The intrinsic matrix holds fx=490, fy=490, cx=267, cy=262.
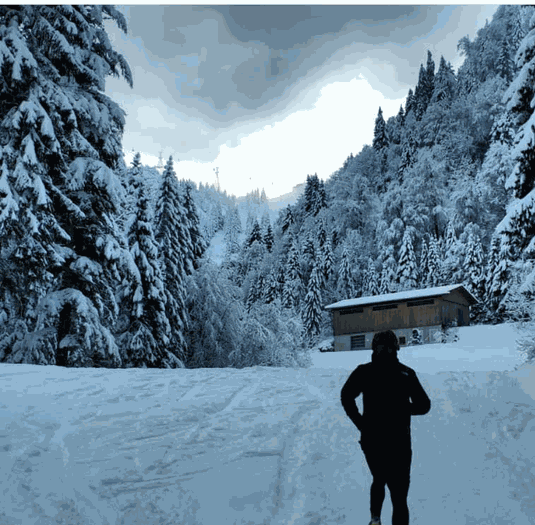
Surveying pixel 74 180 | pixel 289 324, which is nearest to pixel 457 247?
pixel 289 324

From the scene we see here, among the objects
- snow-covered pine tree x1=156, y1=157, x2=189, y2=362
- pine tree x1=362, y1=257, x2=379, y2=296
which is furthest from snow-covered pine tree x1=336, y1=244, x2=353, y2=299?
snow-covered pine tree x1=156, y1=157, x2=189, y2=362

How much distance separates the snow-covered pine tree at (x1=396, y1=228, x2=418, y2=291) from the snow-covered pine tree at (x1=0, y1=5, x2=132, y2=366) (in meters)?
43.9

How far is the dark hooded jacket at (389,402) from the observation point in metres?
3.71

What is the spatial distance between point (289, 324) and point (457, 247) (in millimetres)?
26729

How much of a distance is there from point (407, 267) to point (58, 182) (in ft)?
154

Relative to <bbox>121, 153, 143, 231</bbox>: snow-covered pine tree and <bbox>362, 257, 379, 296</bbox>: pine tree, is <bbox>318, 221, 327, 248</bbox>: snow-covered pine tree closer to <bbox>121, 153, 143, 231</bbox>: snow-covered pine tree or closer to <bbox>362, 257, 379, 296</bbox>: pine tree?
<bbox>362, 257, 379, 296</bbox>: pine tree

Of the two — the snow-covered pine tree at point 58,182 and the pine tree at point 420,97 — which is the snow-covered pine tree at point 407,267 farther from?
the pine tree at point 420,97

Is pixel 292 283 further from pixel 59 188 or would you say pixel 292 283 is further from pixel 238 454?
pixel 238 454

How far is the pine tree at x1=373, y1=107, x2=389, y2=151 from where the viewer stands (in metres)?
94.4

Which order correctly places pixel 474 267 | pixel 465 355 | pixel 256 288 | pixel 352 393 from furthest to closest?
pixel 256 288, pixel 474 267, pixel 465 355, pixel 352 393

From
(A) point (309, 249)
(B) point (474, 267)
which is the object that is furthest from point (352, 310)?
(A) point (309, 249)

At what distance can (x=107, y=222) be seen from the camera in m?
15.1

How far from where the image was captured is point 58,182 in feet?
45.0

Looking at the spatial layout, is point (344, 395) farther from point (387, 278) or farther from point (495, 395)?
point (387, 278)
